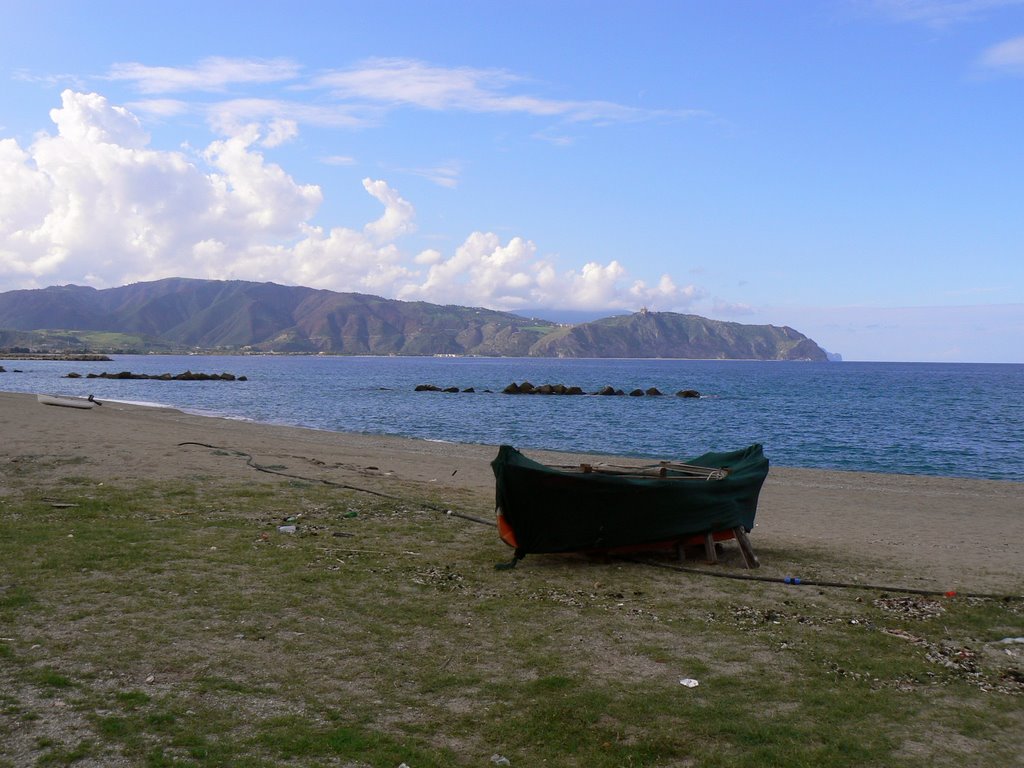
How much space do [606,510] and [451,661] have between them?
4.99m

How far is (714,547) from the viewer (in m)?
13.2

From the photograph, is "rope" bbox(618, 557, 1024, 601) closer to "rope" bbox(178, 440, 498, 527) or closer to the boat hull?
"rope" bbox(178, 440, 498, 527)

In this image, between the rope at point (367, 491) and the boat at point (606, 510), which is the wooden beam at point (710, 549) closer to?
the boat at point (606, 510)

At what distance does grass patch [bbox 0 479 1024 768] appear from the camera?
6.16 m

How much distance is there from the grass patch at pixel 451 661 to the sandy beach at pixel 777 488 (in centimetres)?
187

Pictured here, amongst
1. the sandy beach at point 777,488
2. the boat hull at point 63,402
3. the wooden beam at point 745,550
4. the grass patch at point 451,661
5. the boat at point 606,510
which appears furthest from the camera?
the boat hull at point 63,402

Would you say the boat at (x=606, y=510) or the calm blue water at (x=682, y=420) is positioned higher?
the boat at (x=606, y=510)

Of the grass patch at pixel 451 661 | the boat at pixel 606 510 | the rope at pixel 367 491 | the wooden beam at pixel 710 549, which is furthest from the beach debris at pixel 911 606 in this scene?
the rope at pixel 367 491

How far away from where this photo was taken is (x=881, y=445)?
40.6 m

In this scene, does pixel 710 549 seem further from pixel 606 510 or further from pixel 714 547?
pixel 606 510

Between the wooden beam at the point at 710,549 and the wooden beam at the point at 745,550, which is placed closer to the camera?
the wooden beam at the point at 745,550

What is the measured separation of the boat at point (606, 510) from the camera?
40.3 ft

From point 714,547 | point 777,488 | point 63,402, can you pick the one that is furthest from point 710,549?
point 63,402

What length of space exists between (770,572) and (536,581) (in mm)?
3817
